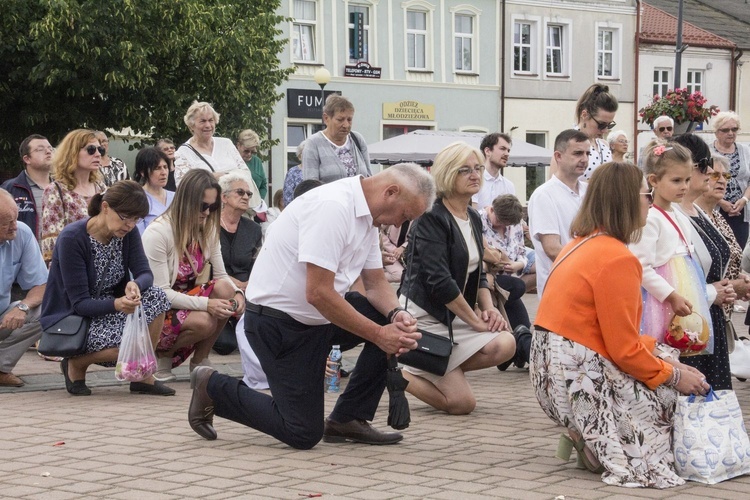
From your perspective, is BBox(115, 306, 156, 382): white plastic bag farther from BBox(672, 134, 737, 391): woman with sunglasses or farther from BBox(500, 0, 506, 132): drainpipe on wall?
BBox(500, 0, 506, 132): drainpipe on wall

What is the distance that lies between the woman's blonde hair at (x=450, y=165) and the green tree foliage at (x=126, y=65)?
17224 millimetres

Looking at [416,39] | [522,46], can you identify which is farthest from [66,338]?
[522,46]

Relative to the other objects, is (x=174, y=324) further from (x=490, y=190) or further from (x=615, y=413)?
(x=615, y=413)

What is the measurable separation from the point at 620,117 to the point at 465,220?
36.0 meters

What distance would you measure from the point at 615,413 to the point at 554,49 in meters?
37.2

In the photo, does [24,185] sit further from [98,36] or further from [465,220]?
[98,36]

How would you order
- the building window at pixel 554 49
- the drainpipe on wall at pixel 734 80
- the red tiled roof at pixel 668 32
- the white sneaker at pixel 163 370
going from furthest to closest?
the drainpipe on wall at pixel 734 80 < the red tiled roof at pixel 668 32 < the building window at pixel 554 49 < the white sneaker at pixel 163 370

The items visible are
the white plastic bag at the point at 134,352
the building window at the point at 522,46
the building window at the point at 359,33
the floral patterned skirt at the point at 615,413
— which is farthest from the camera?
the building window at the point at 522,46

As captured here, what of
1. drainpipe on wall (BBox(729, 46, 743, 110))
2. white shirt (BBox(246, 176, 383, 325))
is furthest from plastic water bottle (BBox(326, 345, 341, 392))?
drainpipe on wall (BBox(729, 46, 743, 110))

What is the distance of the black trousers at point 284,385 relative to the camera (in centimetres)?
635

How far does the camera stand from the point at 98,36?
24.3 meters

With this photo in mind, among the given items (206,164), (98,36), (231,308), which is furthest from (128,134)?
(231,308)

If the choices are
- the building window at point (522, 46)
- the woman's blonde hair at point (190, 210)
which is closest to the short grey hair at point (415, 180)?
the woman's blonde hair at point (190, 210)

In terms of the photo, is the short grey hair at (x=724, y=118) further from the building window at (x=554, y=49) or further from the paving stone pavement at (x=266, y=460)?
the building window at (x=554, y=49)
